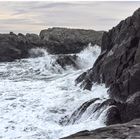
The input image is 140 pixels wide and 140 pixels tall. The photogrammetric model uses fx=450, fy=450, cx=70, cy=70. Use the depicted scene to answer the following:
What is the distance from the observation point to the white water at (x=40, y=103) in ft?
49.2

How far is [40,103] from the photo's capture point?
1947 cm

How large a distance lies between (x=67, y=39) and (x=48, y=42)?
8.11 ft

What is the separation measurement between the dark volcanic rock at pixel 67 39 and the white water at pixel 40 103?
13213 millimetres

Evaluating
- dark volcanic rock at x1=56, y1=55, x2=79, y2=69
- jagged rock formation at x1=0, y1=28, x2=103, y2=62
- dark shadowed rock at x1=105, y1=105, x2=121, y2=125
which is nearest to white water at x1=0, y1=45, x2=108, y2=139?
dark shadowed rock at x1=105, y1=105, x2=121, y2=125

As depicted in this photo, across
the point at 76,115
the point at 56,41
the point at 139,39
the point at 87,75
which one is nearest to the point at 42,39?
the point at 56,41

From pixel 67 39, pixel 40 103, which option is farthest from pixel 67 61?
pixel 40 103

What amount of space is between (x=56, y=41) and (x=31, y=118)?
96.6 ft

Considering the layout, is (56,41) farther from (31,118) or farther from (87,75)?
(31,118)

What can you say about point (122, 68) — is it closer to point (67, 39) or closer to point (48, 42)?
point (48, 42)

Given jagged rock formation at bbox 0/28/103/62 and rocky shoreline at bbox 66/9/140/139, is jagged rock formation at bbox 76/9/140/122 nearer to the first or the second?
rocky shoreline at bbox 66/9/140/139

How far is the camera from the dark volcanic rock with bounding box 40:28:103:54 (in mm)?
44594

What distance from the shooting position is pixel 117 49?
2102cm

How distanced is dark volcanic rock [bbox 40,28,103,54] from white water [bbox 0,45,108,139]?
13213mm

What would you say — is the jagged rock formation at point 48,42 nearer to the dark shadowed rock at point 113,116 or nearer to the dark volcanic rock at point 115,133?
the dark shadowed rock at point 113,116
